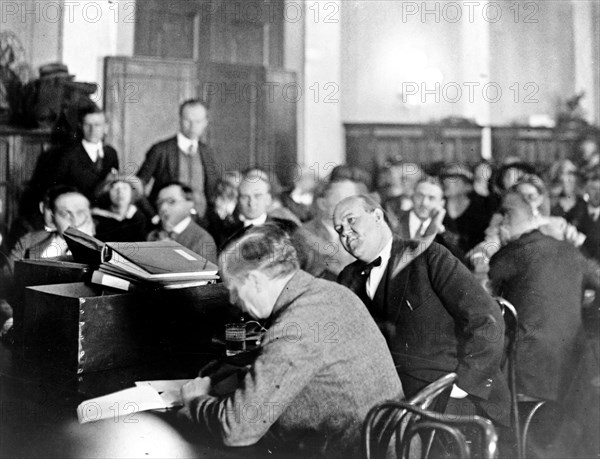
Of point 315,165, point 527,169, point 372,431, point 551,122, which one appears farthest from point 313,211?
point 372,431

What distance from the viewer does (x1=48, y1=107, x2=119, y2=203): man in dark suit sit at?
4020mm

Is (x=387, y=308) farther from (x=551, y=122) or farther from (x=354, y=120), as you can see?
(x=354, y=120)

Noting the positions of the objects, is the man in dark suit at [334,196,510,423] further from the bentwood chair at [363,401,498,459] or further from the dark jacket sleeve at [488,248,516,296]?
the bentwood chair at [363,401,498,459]

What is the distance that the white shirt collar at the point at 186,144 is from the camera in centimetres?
459

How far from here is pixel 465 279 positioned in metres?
2.41

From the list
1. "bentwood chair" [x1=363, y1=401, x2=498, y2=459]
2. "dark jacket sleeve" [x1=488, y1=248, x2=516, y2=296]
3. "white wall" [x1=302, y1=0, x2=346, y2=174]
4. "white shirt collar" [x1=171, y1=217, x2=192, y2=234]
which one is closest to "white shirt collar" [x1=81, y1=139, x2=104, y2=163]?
"white shirt collar" [x1=171, y1=217, x2=192, y2=234]

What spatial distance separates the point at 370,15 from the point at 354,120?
5.05ft

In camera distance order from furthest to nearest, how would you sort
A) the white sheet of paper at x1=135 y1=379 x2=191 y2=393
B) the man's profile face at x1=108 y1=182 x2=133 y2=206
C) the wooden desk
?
the man's profile face at x1=108 y1=182 x2=133 y2=206 → the white sheet of paper at x1=135 y1=379 x2=191 y2=393 → the wooden desk

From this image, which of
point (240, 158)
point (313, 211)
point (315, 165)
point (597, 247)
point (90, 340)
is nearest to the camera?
point (90, 340)

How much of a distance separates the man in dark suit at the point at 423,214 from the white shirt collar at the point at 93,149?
1.80 meters

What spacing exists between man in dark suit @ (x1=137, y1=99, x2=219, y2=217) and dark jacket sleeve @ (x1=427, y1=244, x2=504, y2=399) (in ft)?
6.72

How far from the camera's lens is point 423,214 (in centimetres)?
376

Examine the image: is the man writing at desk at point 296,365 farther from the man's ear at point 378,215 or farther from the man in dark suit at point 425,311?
the man's ear at point 378,215

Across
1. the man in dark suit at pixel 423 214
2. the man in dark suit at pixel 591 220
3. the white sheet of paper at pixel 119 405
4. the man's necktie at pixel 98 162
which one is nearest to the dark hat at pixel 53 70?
the man's necktie at pixel 98 162
